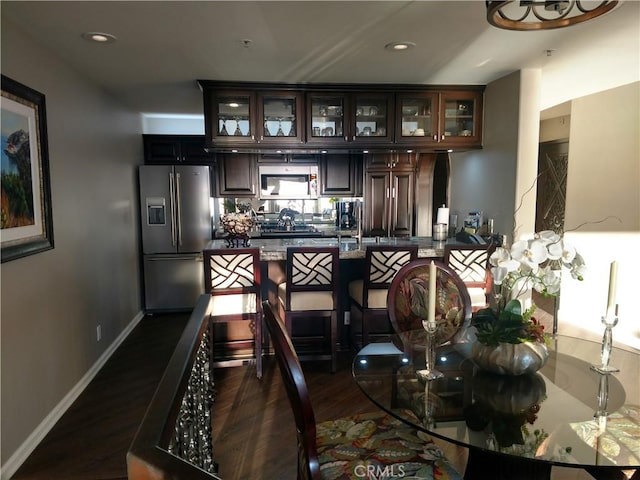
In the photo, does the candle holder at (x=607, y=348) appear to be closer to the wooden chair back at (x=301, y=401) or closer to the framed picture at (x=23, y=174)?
the wooden chair back at (x=301, y=401)

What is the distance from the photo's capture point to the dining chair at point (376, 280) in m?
3.33

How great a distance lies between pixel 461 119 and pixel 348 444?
343 cm

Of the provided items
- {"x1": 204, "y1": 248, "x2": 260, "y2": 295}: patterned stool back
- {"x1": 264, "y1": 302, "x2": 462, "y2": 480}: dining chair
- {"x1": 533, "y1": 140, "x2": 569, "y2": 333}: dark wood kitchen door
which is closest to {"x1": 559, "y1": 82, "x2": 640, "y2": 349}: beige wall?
{"x1": 533, "y1": 140, "x2": 569, "y2": 333}: dark wood kitchen door

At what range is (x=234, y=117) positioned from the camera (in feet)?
12.8

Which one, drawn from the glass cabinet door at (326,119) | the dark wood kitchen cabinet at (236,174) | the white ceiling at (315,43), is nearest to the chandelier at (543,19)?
the white ceiling at (315,43)

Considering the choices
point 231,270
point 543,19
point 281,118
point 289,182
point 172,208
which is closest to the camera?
point 543,19

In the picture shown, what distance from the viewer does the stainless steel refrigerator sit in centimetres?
500

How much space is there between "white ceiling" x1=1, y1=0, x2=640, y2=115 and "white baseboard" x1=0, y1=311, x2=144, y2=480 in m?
2.39

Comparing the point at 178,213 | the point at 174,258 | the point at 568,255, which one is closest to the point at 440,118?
the point at 568,255

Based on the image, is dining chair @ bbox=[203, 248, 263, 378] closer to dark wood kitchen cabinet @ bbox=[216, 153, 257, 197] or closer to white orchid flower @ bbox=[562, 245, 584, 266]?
white orchid flower @ bbox=[562, 245, 584, 266]

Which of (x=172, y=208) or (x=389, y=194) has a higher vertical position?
(x=389, y=194)

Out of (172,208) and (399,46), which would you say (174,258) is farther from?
(399,46)

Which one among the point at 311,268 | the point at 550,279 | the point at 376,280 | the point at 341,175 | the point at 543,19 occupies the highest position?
the point at 543,19

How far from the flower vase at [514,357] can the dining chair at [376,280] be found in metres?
1.60
